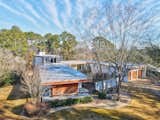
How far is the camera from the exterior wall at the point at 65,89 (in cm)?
1753

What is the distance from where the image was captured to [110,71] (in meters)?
24.6

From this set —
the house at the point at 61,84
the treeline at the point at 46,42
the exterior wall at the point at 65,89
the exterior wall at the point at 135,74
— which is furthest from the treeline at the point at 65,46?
the exterior wall at the point at 65,89

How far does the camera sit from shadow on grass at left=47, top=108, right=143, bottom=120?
13406 mm

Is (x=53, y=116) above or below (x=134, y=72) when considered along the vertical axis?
below

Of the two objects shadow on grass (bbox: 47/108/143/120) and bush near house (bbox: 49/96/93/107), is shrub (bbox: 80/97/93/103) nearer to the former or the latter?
bush near house (bbox: 49/96/93/107)

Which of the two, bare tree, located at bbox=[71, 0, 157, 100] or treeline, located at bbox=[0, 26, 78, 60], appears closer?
bare tree, located at bbox=[71, 0, 157, 100]

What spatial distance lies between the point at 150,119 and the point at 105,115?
3568 mm

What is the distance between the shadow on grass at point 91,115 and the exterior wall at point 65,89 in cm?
341

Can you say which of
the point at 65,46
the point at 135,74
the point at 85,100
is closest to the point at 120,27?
the point at 85,100

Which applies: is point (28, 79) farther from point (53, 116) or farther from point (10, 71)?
point (10, 71)

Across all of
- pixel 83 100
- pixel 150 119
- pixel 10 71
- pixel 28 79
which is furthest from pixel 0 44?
pixel 150 119

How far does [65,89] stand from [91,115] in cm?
504

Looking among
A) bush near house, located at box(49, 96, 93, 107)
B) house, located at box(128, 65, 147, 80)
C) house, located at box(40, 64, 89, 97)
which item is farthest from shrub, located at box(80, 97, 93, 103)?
house, located at box(128, 65, 147, 80)

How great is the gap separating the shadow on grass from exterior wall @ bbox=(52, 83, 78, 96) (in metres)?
3.41
